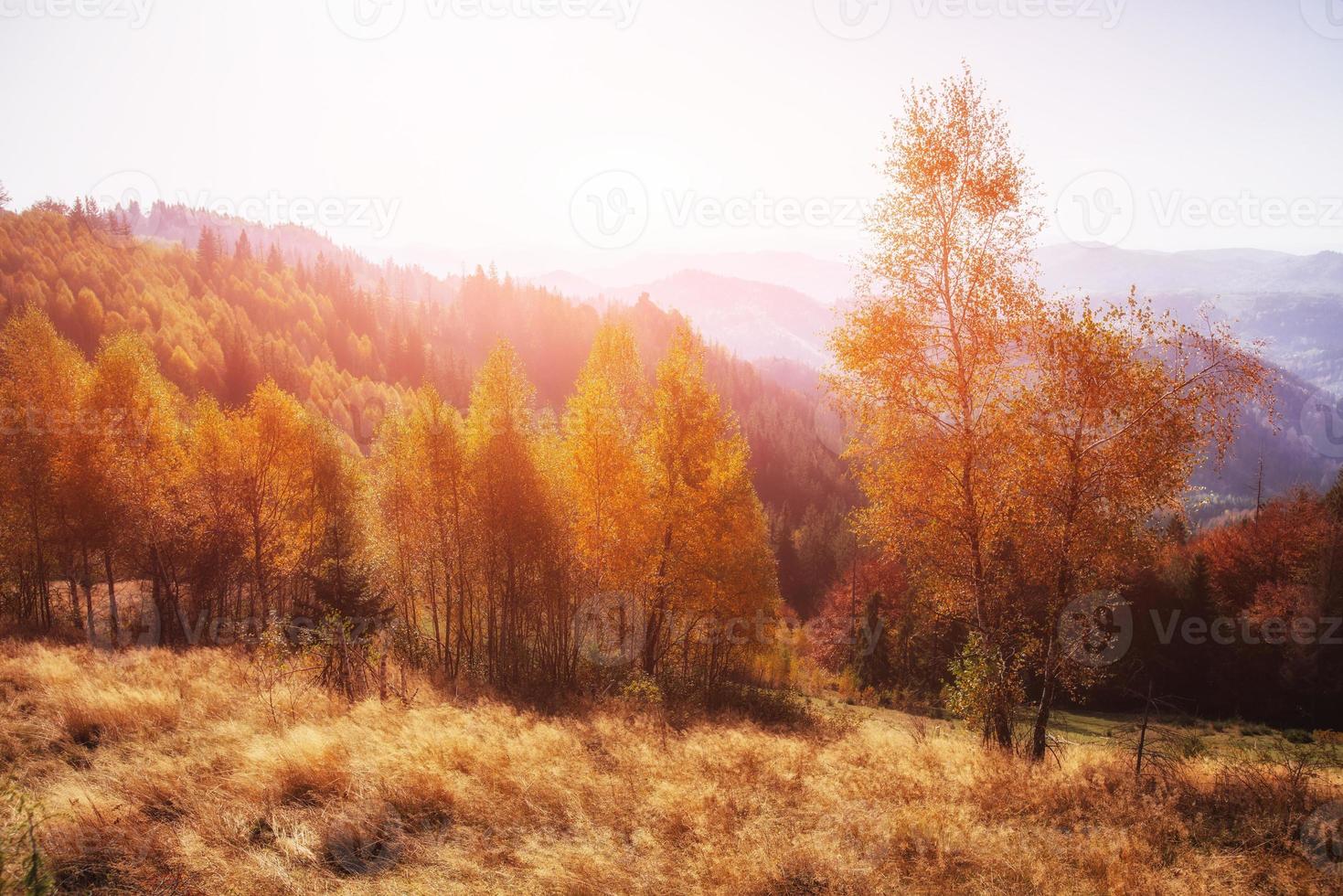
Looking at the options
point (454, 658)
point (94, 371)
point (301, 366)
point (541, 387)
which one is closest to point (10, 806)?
point (454, 658)

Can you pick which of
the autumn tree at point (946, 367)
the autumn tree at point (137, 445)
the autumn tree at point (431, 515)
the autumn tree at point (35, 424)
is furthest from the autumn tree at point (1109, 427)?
the autumn tree at point (35, 424)

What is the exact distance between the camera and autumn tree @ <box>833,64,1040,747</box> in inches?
461

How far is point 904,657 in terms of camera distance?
50.0 m

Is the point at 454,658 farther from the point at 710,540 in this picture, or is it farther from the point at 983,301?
the point at 983,301

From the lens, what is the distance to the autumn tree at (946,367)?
11.7 m

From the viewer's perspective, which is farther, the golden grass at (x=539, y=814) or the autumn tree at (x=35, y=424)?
the autumn tree at (x=35, y=424)

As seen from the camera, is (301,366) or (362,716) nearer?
(362,716)

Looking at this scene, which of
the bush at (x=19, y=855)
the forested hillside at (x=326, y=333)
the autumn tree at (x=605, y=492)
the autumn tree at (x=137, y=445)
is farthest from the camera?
the forested hillside at (x=326, y=333)

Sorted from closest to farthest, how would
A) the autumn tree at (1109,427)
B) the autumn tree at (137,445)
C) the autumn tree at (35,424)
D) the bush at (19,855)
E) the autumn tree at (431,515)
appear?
the bush at (19,855) < the autumn tree at (1109,427) < the autumn tree at (431,515) < the autumn tree at (35,424) < the autumn tree at (137,445)

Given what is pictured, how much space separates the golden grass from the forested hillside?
205 ft

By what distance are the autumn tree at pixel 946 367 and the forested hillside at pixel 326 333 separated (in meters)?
64.0

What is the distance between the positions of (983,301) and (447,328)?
19060 cm

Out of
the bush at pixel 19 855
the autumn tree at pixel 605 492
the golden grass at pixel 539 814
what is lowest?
the golden grass at pixel 539 814

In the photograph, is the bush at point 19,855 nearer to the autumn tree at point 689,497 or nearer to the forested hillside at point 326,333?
the autumn tree at point 689,497
